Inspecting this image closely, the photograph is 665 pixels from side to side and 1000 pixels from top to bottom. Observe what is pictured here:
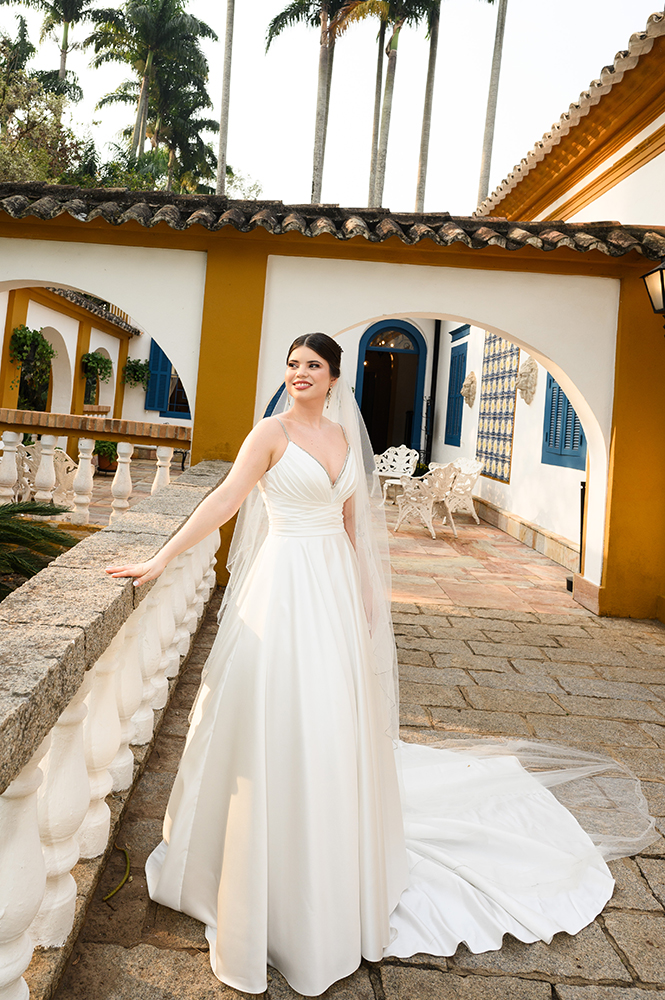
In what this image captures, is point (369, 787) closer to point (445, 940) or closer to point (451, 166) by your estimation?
point (445, 940)

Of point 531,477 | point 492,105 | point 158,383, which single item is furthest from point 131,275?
point 492,105

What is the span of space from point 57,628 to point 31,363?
1057 centimetres

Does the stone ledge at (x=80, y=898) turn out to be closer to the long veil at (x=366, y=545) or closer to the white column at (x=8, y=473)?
the long veil at (x=366, y=545)

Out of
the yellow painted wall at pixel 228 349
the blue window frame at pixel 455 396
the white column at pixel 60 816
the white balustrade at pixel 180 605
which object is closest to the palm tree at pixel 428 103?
the blue window frame at pixel 455 396

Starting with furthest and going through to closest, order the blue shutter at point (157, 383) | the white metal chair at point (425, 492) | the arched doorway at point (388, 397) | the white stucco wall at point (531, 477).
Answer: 1. the arched doorway at point (388, 397)
2. the blue shutter at point (157, 383)
3. the white metal chair at point (425, 492)
4. the white stucco wall at point (531, 477)

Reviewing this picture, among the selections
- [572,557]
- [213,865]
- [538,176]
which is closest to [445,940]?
[213,865]

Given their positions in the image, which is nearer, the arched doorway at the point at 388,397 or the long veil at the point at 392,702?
the long veil at the point at 392,702

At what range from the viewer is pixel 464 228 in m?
5.95

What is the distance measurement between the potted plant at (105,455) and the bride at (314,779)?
11.4 m

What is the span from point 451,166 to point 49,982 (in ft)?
83.5

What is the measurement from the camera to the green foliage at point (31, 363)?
10.8 meters

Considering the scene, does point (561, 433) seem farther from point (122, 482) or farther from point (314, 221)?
point (122, 482)

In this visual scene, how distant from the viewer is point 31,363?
11188 mm

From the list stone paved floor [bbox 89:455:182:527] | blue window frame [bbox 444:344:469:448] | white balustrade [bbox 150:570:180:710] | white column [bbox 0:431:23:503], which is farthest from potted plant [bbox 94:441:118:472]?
white balustrade [bbox 150:570:180:710]
